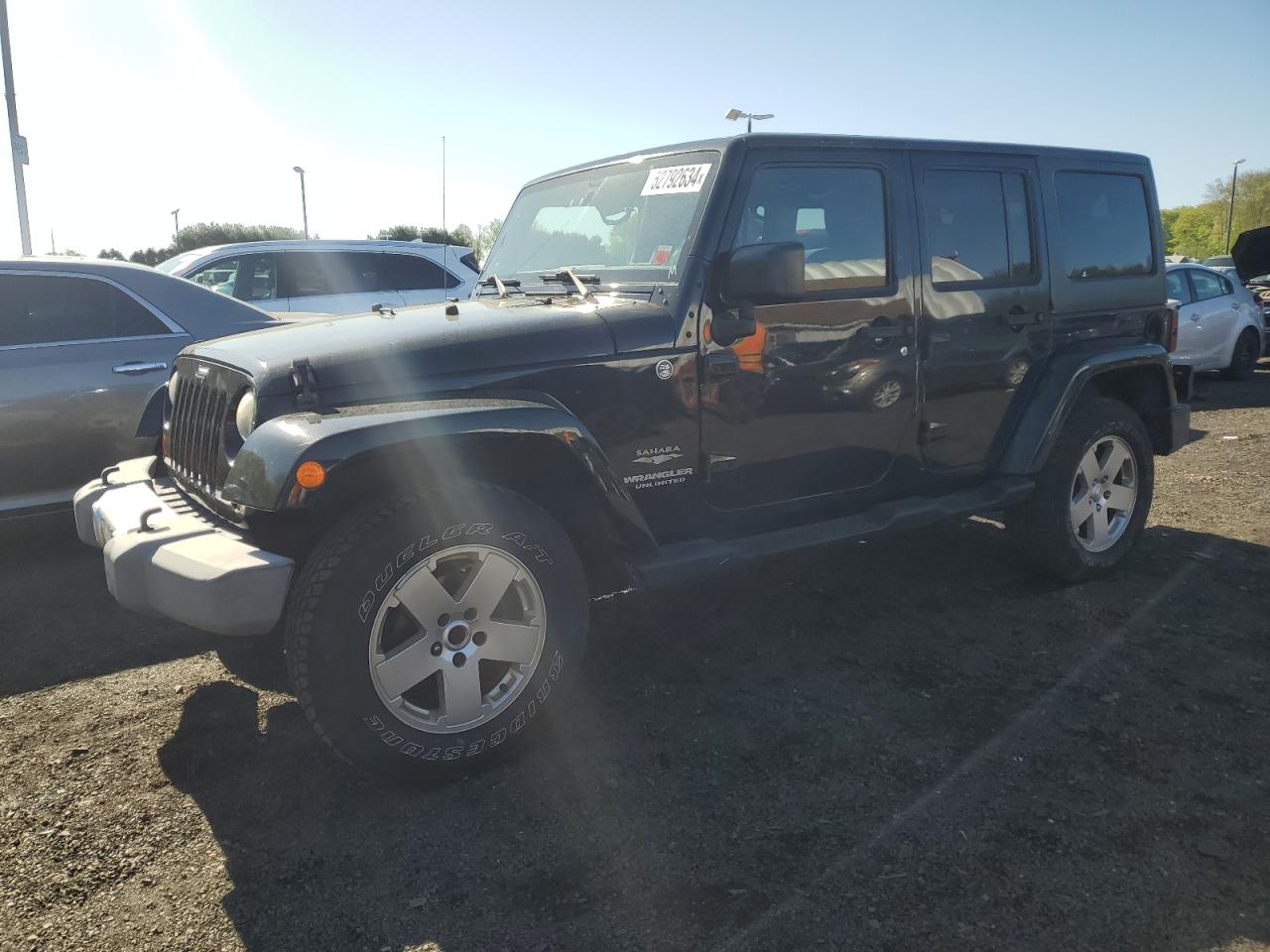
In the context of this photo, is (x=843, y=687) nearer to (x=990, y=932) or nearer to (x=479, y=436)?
(x=990, y=932)

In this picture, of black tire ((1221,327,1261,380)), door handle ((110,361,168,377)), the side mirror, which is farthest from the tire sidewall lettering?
black tire ((1221,327,1261,380))

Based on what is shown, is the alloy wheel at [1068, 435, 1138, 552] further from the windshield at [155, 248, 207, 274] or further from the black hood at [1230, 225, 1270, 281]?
the windshield at [155, 248, 207, 274]

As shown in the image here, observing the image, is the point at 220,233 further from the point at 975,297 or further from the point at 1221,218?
the point at 1221,218

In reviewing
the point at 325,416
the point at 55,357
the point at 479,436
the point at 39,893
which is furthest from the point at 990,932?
the point at 55,357

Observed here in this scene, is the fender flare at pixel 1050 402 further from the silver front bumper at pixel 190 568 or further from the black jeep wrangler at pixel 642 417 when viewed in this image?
the silver front bumper at pixel 190 568

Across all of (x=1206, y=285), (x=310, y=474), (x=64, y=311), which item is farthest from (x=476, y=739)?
(x=1206, y=285)

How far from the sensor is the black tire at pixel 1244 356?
12.2 meters

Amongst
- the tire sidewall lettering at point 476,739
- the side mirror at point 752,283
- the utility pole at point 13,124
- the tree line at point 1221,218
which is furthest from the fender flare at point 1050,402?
the tree line at point 1221,218

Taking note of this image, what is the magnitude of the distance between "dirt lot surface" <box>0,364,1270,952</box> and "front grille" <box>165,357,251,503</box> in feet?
2.90

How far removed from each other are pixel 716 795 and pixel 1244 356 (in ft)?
41.6

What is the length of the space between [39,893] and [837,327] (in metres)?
3.17

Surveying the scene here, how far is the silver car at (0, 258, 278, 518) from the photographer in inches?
187

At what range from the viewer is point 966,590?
4.70m

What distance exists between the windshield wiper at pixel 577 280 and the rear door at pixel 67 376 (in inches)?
100
